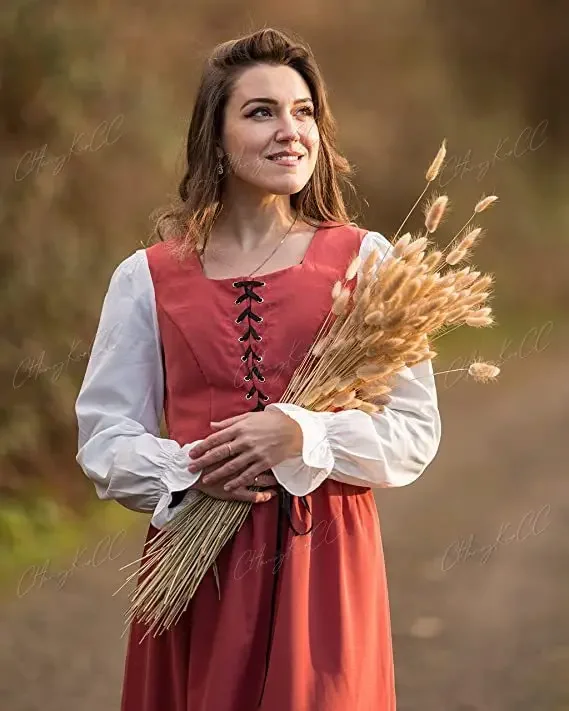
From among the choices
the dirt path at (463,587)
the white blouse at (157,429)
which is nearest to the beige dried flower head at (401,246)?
the white blouse at (157,429)

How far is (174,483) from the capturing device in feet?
5.03

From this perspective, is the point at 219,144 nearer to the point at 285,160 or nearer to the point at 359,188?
the point at 285,160

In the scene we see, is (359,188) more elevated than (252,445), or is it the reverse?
(359,188)

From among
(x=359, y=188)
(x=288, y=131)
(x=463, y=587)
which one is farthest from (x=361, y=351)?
(x=359, y=188)

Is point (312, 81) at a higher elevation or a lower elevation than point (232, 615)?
higher

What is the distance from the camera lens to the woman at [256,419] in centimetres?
150

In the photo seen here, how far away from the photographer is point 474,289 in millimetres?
1506

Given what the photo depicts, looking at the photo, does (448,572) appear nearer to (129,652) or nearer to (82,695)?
(82,695)

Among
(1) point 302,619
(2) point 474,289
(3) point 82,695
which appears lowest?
(3) point 82,695

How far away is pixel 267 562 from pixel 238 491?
0.35 ft

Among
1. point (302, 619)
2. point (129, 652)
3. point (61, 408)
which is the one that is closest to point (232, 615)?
point (302, 619)

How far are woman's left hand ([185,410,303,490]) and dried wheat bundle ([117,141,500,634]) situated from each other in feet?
0.17

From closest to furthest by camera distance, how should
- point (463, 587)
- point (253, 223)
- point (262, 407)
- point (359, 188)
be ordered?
point (262, 407) < point (253, 223) < point (463, 587) < point (359, 188)

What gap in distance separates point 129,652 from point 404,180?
2361mm
